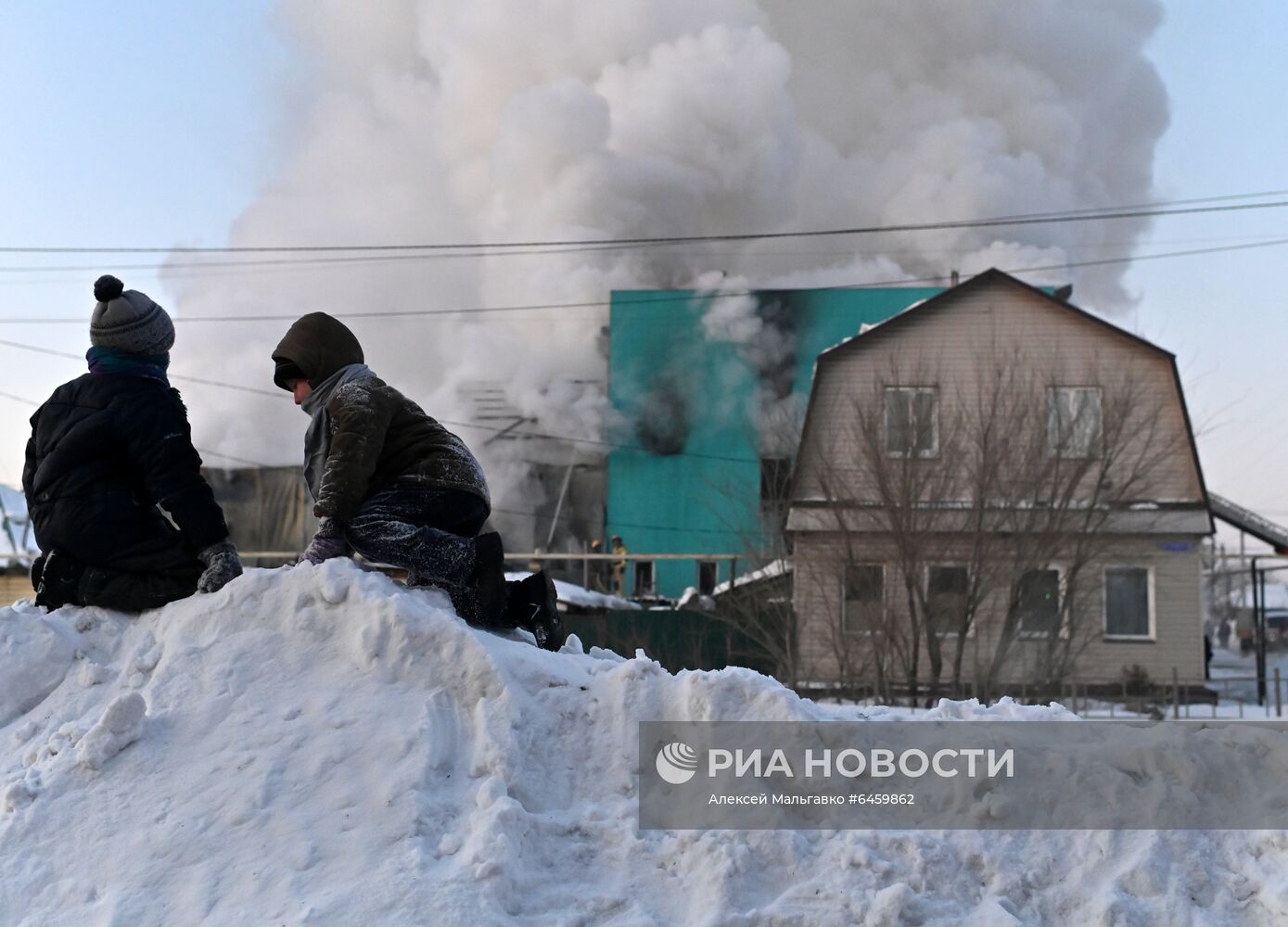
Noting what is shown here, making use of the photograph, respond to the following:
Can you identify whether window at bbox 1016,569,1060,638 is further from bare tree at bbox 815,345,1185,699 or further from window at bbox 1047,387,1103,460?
window at bbox 1047,387,1103,460

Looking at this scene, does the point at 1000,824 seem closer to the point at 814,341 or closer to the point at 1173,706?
the point at 1173,706

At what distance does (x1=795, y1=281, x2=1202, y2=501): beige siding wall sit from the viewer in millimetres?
17578

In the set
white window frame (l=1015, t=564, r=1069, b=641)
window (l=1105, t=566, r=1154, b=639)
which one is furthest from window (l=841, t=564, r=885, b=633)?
window (l=1105, t=566, r=1154, b=639)

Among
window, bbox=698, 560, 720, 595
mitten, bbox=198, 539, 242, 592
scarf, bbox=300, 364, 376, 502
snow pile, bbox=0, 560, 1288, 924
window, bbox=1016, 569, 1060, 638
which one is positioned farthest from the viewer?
window, bbox=698, 560, 720, 595

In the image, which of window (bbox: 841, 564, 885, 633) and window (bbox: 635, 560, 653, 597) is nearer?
window (bbox: 841, 564, 885, 633)

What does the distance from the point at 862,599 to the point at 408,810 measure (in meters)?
13.7

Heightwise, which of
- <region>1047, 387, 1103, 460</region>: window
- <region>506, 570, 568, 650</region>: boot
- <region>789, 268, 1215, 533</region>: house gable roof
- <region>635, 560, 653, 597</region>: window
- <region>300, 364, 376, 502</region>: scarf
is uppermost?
<region>789, 268, 1215, 533</region>: house gable roof

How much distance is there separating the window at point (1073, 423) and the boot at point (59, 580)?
14.7m

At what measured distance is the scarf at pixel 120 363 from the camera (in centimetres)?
498

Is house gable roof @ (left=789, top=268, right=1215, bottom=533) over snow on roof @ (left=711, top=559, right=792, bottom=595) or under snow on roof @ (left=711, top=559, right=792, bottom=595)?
over

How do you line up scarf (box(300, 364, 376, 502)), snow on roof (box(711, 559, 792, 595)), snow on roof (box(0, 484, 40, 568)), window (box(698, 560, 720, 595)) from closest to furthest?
scarf (box(300, 364, 376, 502)) → snow on roof (box(711, 559, 792, 595)) → window (box(698, 560, 720, 595)) → snow on roof (box(0, 484, 40, 568))

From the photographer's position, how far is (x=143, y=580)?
464 centimetres

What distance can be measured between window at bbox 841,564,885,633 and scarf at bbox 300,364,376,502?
12294 millimetres

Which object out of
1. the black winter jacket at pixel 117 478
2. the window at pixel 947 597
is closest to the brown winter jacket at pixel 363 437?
the black winter jacket at pixel 117 478
